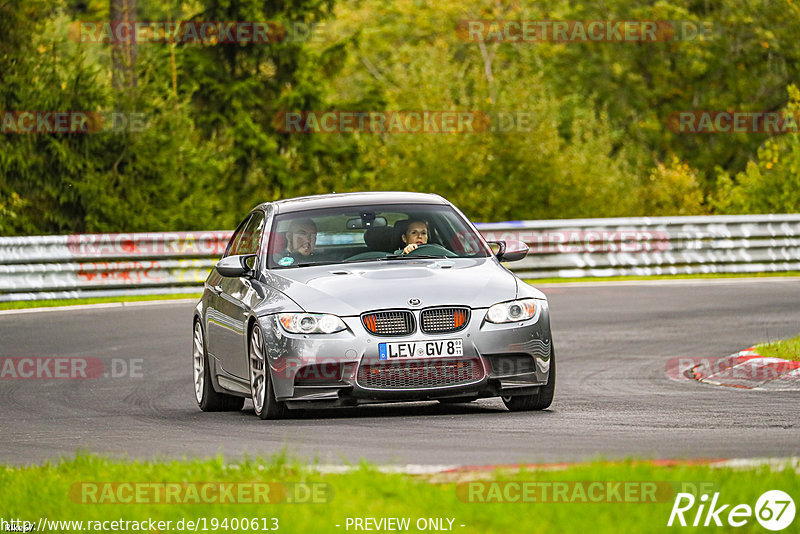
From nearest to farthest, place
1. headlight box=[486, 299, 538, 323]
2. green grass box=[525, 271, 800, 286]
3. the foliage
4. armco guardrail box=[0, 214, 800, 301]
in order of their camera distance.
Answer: headlight box=[486, 299, 538, 323] → armco guardrail box=[0, 214, 800, 301] → green grass box=[525, 271, 800, 286] → the foliage

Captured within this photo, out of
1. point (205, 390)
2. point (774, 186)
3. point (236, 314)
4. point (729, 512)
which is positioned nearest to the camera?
point (729, 512)

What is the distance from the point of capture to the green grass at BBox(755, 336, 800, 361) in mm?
14034

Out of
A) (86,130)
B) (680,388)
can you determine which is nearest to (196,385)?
(680,388)

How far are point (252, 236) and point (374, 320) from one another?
243 centimetres

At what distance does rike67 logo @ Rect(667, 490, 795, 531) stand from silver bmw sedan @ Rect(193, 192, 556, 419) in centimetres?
402

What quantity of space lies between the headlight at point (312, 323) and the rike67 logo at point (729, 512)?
13.8ft

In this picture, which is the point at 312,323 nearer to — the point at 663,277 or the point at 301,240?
the point at 301,240

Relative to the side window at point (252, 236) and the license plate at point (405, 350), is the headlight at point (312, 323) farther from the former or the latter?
the side window at point (252, 236)

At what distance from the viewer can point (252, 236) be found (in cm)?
1232

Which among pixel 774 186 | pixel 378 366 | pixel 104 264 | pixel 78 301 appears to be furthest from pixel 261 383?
pixel 774 186

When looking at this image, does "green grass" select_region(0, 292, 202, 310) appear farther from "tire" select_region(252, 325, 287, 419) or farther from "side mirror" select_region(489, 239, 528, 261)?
"tire" select_region(252, 325, 287, 419)

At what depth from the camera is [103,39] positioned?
141ft

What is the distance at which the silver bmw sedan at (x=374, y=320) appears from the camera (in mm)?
10172

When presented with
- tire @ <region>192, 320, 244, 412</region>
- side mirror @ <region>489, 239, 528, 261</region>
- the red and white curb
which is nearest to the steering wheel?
side mirror @ <region>489, 239, 528, 261</region>
